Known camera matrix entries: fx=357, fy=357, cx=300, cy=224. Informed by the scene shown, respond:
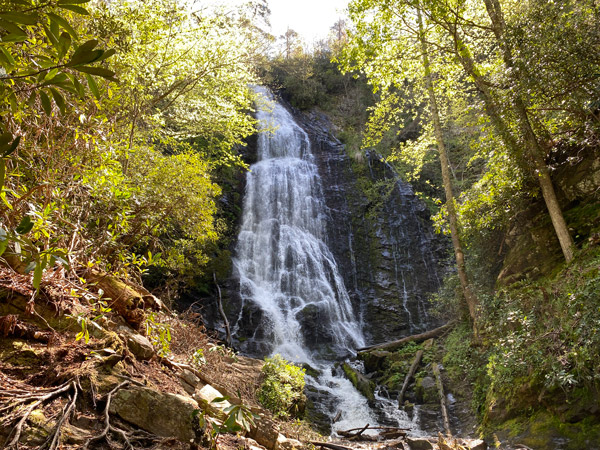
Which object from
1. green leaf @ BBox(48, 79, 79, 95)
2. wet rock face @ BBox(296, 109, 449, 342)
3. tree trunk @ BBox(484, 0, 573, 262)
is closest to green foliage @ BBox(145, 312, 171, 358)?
green leaf @ BBox(48, 79, 79, 95)

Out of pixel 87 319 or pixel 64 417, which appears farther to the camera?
pixel 87 319

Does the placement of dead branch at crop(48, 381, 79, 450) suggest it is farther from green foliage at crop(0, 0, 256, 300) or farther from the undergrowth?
the undergrowth

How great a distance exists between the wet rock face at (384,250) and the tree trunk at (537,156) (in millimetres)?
8511

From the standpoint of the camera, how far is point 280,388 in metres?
6.21

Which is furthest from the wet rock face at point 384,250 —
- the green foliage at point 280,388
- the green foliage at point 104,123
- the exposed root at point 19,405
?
the exposed root at point 19,405

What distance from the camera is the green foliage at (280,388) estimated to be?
6016 mm

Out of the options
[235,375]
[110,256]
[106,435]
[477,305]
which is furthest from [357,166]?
[106,435]

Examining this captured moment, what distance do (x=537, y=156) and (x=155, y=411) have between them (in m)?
7.16

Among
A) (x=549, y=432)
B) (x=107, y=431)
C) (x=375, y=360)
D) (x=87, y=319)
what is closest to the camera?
(x=107, y=431)

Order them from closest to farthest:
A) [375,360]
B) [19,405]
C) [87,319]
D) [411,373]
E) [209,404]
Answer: [19,405], [87,319], [209,404], [411,373], [375,360]

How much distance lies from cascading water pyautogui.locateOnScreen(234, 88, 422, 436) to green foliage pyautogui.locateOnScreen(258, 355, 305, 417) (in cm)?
219

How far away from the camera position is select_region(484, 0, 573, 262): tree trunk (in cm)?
611

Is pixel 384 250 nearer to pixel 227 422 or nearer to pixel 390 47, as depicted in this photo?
pixel 390 47

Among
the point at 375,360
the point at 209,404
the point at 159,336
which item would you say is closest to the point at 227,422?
the point at 209,404
